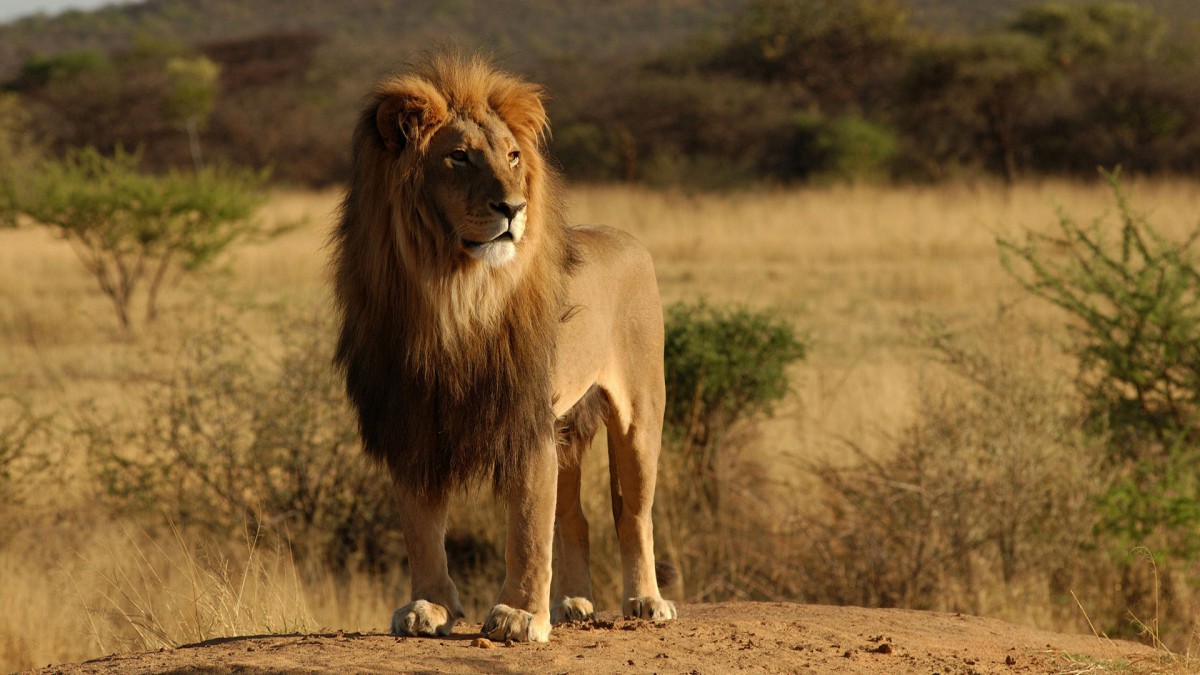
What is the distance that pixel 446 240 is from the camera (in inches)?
168

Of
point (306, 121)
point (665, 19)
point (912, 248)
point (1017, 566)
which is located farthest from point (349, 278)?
point (665, 19)

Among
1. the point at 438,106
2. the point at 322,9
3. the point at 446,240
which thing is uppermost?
the point at 322,9

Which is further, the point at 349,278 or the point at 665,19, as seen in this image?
the point at 665,19

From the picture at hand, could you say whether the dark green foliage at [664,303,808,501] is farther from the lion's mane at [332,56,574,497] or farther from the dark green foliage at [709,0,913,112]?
the dark green foliage at [709,0,913,112]

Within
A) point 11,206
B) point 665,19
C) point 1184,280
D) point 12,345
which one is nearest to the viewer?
point 1184,280

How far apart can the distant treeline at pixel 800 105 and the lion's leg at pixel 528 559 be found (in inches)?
892

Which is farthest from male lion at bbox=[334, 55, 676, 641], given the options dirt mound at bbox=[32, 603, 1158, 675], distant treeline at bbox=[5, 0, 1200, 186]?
distant treeline at bbox=[5, 0, 1200, 186]

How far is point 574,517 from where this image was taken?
536 centimetres

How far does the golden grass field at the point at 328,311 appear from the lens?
7.03 metres

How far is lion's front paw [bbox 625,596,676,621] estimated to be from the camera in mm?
5148

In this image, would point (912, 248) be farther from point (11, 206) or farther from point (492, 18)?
point (492, 18)

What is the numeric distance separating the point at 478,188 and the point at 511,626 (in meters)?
1.33

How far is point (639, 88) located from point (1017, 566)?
104 ft

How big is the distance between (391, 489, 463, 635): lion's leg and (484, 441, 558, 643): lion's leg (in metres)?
0.17
